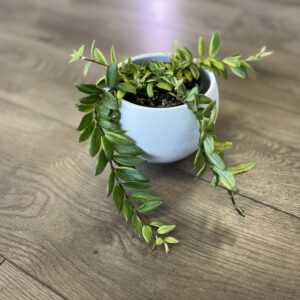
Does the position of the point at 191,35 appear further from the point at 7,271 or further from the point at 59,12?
the point at 7,271

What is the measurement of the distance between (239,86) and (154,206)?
339 millimetres

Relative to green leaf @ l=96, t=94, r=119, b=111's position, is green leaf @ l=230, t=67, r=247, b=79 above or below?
above

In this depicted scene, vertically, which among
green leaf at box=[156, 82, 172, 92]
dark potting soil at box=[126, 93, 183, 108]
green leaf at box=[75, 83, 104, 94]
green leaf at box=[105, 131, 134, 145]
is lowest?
green leaf at box=[105, 131, 134, 145]

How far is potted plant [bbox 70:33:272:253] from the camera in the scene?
45 cm

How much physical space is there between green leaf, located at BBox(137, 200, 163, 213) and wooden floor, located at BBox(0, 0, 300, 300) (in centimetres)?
3

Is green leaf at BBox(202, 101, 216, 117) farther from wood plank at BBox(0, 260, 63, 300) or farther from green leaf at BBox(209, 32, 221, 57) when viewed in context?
wood plank at BBox(0, 260, 63, 300)

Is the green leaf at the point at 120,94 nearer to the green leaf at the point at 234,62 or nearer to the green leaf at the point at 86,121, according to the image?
the green leaf at the point at 86,121

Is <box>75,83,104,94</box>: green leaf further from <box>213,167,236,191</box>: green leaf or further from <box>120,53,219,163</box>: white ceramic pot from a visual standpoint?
<box>213,167,236,191</box>: green leaf

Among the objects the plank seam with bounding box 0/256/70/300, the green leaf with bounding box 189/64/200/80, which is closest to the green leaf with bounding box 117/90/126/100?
the green leaf with bounding box 189/64/200/80

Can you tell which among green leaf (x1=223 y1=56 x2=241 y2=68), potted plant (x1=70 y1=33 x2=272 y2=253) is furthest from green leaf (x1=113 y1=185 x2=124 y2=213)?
green leaf (x1=223 y1=56 x2=241 y2=68)

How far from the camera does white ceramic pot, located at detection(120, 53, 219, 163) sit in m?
0.46

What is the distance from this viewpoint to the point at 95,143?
1.51 feet

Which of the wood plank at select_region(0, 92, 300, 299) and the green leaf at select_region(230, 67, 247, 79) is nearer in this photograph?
the wood plank at select_region(0, 92, 300, 299)

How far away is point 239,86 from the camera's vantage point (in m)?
0.71
